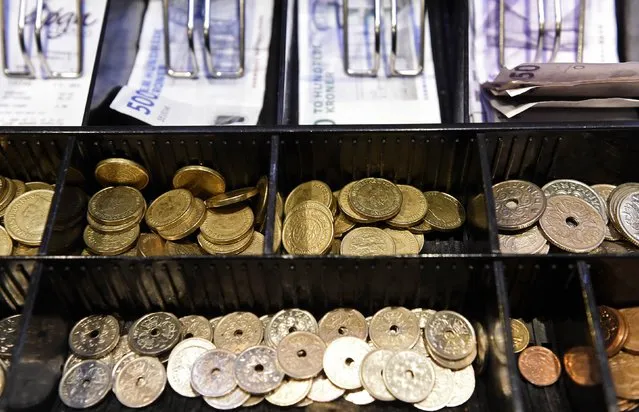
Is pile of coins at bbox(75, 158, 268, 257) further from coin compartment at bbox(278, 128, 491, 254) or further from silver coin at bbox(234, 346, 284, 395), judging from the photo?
silver coin at bbox(234, 346, 284, 395)

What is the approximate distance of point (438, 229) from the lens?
1567 mm

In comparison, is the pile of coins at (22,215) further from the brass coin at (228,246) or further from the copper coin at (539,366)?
the copper coin at (539,366)

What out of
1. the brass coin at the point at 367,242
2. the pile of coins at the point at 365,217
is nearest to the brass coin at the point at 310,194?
the pile of coins at the point at 365,217

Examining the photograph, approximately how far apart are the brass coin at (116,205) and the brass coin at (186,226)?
9 centimetres

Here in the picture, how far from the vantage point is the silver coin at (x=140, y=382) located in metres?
1.40

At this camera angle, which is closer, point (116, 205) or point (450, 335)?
point (450, 335)

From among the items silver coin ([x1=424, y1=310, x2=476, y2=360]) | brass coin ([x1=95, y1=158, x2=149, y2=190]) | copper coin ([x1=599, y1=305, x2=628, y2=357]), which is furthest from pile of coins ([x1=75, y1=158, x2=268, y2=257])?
copper coin ([x1=599, y1=305, x2=628, y2=357])

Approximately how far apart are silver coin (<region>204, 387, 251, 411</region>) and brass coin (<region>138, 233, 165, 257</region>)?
363 millimetres

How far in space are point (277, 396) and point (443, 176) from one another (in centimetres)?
67

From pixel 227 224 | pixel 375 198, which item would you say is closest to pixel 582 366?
pixel 375 198

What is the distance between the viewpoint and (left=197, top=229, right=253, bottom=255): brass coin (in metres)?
1.51

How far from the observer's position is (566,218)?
1.50m

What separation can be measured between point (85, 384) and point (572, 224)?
1.18 metres

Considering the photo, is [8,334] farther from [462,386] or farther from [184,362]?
[462,386]
